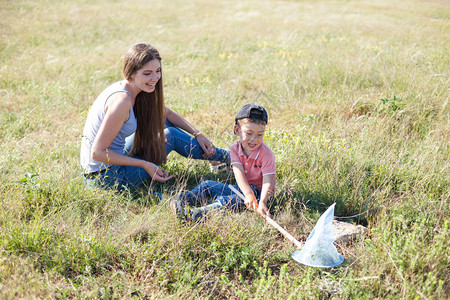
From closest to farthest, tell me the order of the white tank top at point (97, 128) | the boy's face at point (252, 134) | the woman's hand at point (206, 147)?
the boy's face at point (252, 134) < the white tank top at point (97, 128) < the woman's hand at point (206, 147)

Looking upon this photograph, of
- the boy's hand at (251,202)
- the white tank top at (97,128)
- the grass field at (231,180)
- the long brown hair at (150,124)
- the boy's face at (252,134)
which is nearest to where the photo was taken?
the grass field at (231,180)

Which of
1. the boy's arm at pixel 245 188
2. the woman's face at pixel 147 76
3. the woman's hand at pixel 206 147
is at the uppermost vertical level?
the woman's face at pixel 147 76

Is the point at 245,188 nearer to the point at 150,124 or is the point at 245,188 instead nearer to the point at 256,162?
the point at 256,162

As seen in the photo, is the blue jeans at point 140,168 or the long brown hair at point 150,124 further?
the long brown hair at point 150,124

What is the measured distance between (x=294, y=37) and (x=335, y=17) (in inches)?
217

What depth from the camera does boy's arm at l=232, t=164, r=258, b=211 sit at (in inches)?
119

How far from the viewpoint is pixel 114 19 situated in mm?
13109

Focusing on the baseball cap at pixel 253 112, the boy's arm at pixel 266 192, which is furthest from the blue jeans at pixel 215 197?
the baseball cap at pixel 253 112

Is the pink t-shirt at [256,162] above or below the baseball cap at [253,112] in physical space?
below

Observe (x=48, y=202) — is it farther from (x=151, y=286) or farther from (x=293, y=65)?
(x=293, y=65)

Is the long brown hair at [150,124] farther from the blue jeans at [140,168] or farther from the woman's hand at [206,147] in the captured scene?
the woman's hand at [206,147]

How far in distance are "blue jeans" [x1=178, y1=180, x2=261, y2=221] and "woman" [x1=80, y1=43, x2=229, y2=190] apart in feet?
0.96

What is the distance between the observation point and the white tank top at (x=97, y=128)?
3258 mm

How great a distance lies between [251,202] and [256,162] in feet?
1.34
